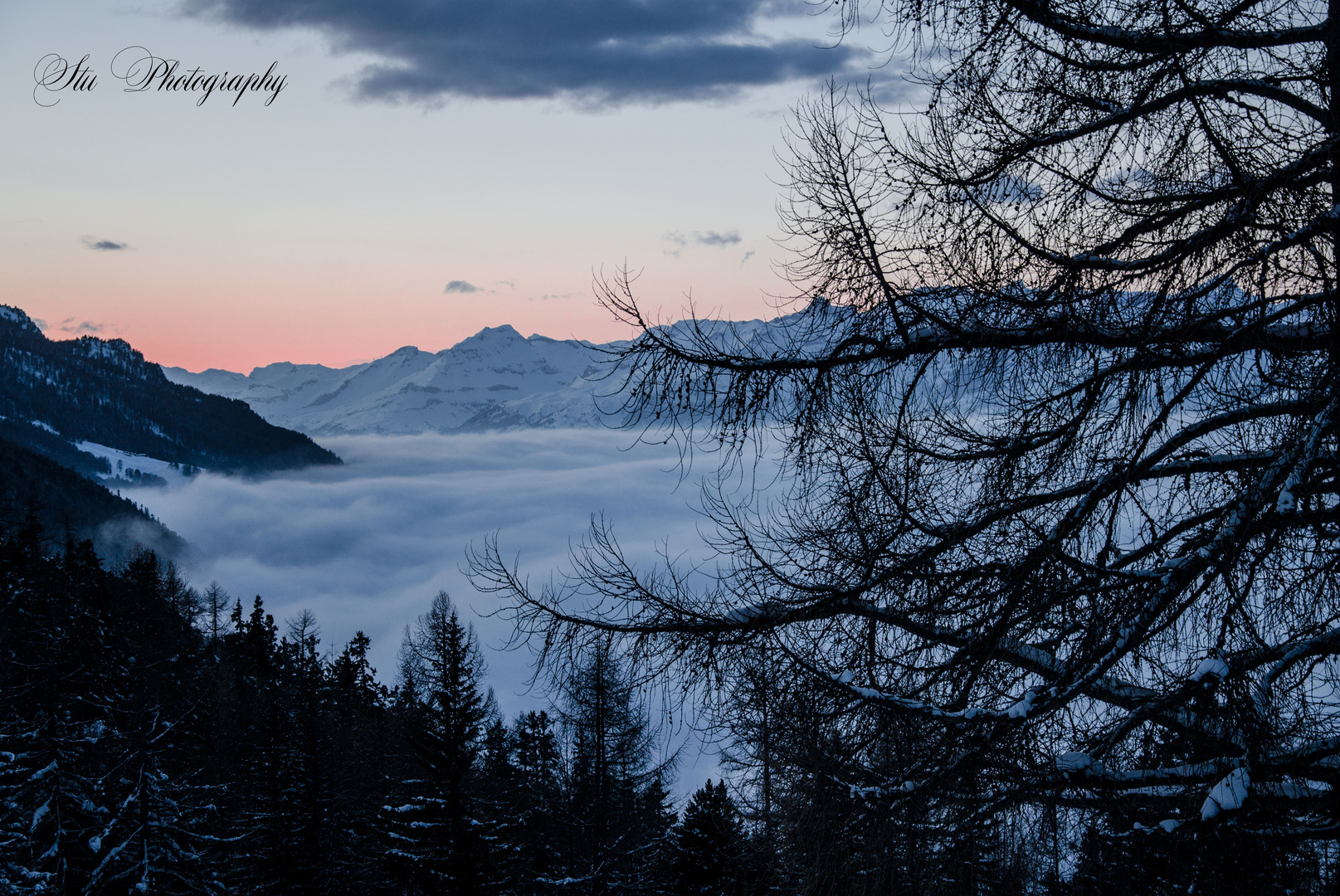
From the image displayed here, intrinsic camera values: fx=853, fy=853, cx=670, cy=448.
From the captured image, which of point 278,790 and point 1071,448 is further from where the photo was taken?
point 278,790

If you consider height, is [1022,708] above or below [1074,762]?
above

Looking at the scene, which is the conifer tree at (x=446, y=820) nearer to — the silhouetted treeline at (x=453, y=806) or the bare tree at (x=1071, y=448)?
the silhouetted treeline at (x=453, y=806)

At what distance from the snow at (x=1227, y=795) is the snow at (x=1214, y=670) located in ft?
1.13

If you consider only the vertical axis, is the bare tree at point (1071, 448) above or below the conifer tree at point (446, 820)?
above

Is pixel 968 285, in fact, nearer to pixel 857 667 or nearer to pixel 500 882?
pixel 857 667

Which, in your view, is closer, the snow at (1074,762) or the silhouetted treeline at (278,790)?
the snow at (1074,762)

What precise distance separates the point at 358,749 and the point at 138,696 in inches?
848

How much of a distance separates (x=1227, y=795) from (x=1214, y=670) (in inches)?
16.7

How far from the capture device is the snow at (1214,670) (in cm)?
296

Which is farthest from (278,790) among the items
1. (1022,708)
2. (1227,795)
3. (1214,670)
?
(1214,670)

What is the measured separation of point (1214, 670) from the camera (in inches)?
117

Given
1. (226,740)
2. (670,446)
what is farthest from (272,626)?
(670,446)

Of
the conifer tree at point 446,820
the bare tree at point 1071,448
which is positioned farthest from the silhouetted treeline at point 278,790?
the bare tree at point 1071,448

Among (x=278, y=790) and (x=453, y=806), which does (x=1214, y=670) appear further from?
(x=278, y=790)
